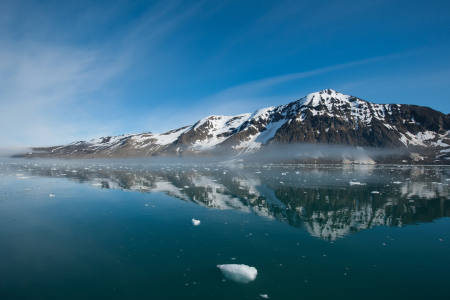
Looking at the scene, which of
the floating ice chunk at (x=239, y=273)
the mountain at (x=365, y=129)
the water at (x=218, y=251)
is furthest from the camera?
the mountain at (x=365, y=129)

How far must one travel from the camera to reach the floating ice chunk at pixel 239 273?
8078 millimetres

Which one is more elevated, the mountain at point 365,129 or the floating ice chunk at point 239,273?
the mountain at point 365,129

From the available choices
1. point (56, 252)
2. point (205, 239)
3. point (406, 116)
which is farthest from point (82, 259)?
point (406, 116)

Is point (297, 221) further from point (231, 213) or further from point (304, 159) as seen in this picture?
point (304, 159)

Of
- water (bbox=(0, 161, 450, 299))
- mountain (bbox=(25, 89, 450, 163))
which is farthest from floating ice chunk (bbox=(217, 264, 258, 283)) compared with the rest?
mountain (bbox=(25, 89, 450, 163))

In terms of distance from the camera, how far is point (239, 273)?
822 cm

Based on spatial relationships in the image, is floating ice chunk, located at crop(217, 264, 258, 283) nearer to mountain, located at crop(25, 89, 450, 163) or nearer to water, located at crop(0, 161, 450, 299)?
water, located at crop(0, 161, 450, 299)

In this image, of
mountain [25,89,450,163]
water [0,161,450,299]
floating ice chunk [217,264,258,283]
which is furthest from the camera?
mountain [25,89,450,163]

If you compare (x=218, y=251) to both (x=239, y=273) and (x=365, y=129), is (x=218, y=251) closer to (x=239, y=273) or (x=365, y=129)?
(x=239, y=273)

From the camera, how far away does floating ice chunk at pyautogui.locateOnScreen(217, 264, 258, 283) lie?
26.5ft

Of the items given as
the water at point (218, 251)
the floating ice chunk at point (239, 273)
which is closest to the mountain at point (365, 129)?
the water at point (218, 251)

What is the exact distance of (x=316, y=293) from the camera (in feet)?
24.0

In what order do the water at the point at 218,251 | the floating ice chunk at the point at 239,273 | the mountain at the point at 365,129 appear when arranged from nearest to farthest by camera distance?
the water at the point at 218,251 → the floating ice chunk at the point at 239,273 → the mountain at the point at 365,129

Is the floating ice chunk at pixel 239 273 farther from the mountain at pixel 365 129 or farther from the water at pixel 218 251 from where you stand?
the mountain at pixel 365 129
